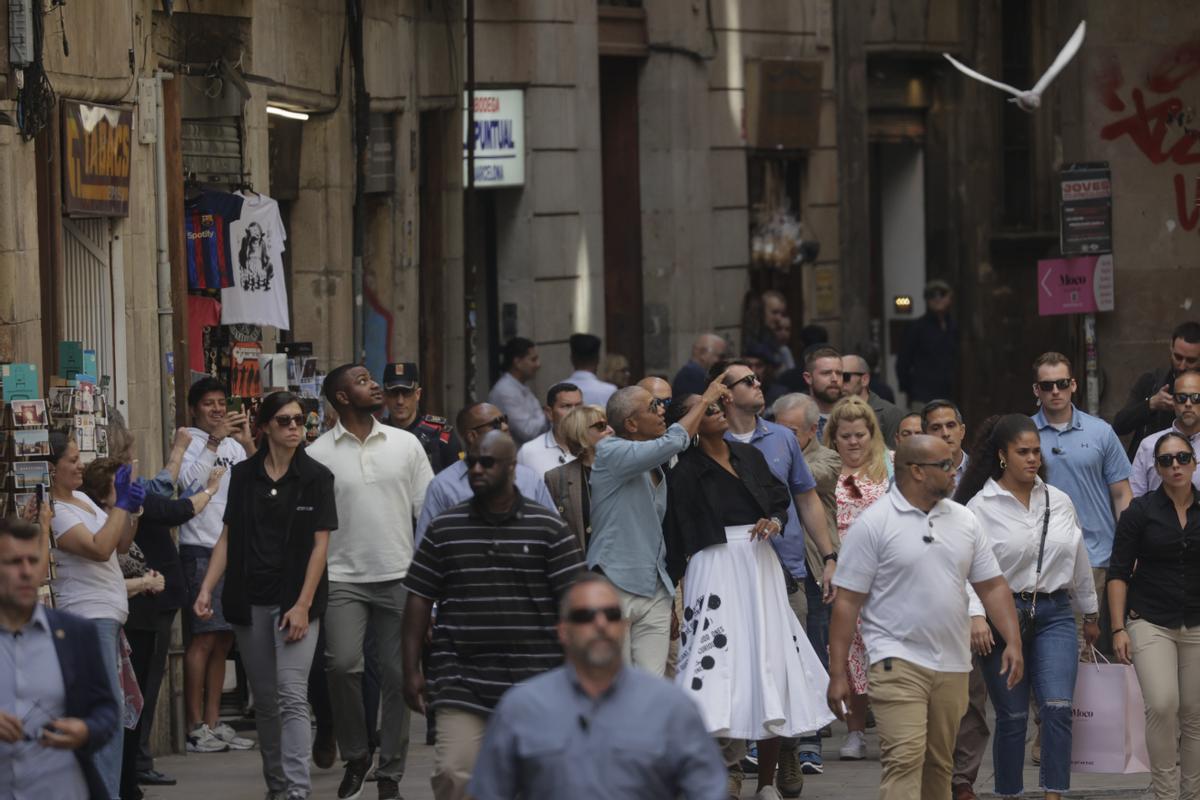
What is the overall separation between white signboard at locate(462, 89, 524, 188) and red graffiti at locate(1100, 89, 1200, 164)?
546 cm

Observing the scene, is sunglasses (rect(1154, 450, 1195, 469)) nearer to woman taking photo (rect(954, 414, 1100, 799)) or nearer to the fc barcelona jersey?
woman taking photo (rect(954, 414, 1100, 799))

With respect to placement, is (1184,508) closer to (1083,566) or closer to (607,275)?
(1083,566)

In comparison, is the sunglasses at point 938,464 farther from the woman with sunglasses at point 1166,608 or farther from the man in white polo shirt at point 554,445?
the man in white polo shirt at point 554,445

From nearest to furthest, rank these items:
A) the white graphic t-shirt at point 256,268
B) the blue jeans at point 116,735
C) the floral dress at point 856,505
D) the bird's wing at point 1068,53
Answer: the blue jeans at point 116,735 → the floral dress at point 856,505 → the white graphic t-shirt at point 256,268 → the bird's wing at point 1068,53

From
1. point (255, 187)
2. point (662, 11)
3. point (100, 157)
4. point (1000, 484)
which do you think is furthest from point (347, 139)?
point (1000, 484)

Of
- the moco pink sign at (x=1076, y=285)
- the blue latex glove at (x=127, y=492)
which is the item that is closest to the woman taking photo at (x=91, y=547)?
the blue latex glove at (x=127, y=492)

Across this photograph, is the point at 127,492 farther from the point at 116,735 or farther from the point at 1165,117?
the point at 1165,117

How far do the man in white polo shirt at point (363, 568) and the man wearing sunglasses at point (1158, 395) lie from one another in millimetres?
4065

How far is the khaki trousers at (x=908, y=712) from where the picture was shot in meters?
9.66

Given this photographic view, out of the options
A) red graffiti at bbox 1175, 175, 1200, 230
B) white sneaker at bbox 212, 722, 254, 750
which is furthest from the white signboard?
white sneaker at bbox 212, 722, 254, 750

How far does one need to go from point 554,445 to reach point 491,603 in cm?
430

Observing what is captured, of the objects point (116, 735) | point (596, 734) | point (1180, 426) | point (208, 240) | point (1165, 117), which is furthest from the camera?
point (1165, 117)

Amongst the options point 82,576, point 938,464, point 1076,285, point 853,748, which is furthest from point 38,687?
point 1076,285

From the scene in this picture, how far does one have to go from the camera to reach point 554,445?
13.4 m
